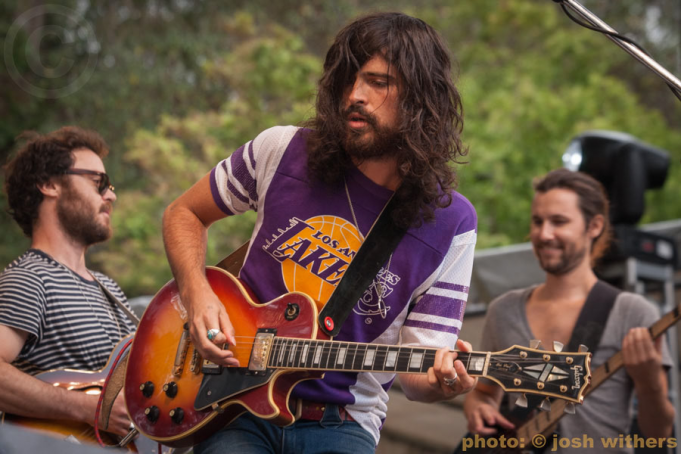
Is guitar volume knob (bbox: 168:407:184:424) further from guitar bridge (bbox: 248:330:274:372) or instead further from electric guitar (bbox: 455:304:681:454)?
electric guitar (bbox: 455:304:681:454)

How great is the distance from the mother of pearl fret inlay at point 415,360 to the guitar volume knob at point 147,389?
991mm

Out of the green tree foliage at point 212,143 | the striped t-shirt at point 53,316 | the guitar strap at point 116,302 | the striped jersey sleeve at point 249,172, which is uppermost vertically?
the green tree foliage at point 212,143

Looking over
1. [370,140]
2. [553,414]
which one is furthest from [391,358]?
[553,414]

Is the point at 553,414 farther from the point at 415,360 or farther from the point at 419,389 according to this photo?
the point at 415,360

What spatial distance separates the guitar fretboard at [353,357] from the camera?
7.59 feet

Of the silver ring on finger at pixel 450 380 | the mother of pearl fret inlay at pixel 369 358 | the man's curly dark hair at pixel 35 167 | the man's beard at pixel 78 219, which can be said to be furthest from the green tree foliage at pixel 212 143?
the silver ring on finger at pixel 450 380

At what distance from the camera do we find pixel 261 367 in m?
2.37

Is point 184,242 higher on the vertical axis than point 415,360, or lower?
higher

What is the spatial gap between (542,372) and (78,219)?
2650 millimetres

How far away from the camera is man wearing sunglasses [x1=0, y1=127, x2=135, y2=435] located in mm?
3219

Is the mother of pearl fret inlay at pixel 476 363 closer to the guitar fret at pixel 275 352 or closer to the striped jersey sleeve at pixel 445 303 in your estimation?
the striped jersey sleeve at pixel 445 303

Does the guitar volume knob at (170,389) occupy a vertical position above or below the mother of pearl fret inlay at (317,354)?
below

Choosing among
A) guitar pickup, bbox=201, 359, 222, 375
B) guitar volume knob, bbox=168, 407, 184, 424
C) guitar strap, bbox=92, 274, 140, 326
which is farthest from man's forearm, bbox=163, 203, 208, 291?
guitar strap, bbox=92, 274, 140, 326

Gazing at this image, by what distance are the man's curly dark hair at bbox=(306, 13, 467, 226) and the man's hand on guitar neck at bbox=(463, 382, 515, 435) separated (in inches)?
65.8
